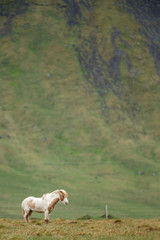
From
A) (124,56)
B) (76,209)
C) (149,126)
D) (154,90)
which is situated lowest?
(76,209)

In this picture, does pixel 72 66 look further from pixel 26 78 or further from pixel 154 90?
pixel 154 90

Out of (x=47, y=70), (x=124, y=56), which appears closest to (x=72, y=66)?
(x=47, y=70)

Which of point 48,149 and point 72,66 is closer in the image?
point 48,149

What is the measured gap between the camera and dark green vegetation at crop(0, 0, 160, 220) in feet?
385

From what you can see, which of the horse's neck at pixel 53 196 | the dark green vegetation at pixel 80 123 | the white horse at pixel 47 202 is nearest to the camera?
the white horse at pixel 47 202

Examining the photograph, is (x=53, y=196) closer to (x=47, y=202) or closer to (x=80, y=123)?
(x=47, y=202)

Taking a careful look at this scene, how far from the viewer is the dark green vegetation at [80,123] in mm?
117438

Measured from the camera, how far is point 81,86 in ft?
573

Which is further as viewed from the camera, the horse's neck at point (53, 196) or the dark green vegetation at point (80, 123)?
the dark green vegetation at point (80, 123)

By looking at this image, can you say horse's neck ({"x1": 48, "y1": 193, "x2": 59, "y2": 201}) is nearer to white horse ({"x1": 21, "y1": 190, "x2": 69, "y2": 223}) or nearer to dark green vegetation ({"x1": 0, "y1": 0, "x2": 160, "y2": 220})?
white horse ({"x1": 21, "y1": 190, "x2": 69, "y2": 223})

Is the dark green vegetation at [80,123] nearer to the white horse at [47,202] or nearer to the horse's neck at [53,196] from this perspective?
the white horse at [47,202]

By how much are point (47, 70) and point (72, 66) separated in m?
10.6

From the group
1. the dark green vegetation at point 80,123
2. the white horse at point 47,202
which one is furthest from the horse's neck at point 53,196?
the dark green vegetation at point 80,123

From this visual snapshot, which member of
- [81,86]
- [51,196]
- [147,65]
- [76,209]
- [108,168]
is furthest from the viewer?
[147,65]
